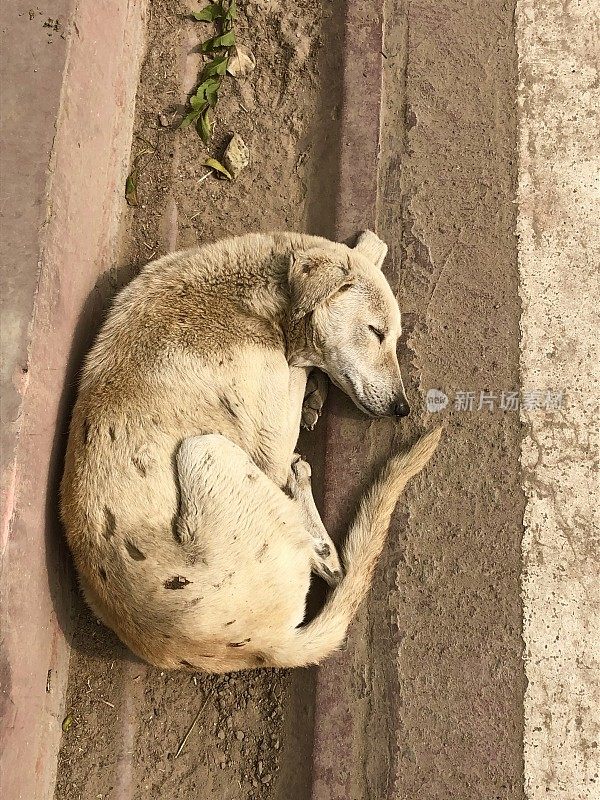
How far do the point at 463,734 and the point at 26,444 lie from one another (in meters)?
2.56

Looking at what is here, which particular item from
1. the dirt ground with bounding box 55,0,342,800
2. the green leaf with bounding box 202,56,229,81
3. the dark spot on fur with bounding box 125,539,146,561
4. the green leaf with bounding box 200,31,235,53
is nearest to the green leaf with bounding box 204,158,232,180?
the dirt ground with bounding box 55,0,342,800

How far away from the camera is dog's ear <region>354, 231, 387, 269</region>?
3.74m

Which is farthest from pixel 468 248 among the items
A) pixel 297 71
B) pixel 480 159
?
pixel 297 71

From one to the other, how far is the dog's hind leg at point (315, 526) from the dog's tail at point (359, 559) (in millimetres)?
67

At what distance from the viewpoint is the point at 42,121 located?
123 inches

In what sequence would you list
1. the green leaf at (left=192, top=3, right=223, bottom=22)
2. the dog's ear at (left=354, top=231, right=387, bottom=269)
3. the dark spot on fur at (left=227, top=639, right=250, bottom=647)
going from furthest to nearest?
the green leaf at (left=192, top=3, right=223, bottom=22) → the dog's ear at (left=354, top=231, right=387, bottom=269) → the dark spot on fur at (left=227, top=639, right=250, bottom=647)

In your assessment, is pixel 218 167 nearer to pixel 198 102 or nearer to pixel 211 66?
pixel 198 102

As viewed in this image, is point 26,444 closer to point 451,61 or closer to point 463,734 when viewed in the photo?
point 463,734

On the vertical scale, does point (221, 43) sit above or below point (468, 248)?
above

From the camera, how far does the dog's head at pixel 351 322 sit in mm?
3197

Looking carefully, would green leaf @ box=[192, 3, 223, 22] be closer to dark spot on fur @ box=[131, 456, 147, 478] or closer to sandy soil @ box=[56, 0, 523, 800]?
sandy soil @ box=[56, 0, 523, 800]

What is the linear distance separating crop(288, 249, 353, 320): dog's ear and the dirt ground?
37.0 inches

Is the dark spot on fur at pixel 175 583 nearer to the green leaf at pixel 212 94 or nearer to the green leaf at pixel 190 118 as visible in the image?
the green leaf at pixel 190 118

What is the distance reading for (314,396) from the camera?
148 inches
